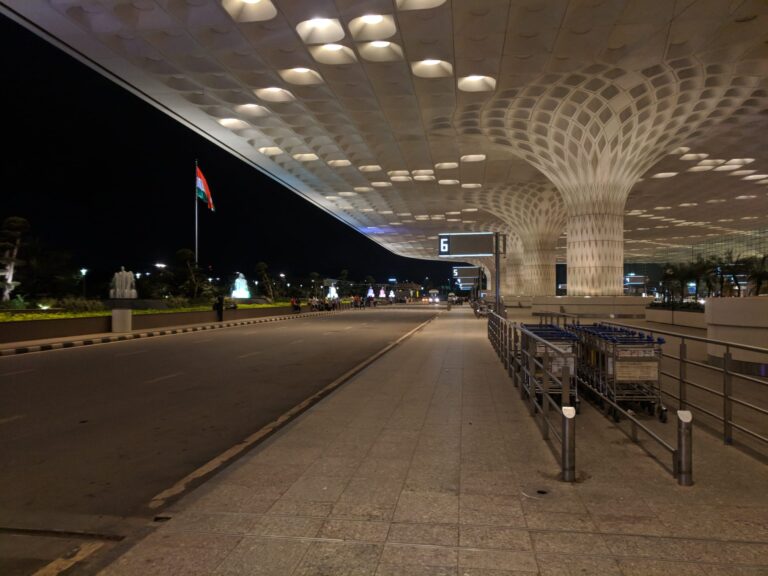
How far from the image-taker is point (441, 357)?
48.4ft

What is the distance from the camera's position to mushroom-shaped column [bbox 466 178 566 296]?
42156mm

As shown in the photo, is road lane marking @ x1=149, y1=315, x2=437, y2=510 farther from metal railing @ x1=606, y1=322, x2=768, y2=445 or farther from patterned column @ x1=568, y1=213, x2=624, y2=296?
patterned column @ x1=568, y1=213, x2=624, y2=296

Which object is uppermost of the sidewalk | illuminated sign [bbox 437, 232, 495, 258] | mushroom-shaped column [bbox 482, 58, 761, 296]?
mushroom-shaped column [bbox 482, 58, 761, 296]

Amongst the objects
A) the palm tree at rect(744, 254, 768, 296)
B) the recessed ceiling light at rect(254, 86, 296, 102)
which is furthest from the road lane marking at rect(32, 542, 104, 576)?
the palm tree at rect(744, 254, 768, 296)

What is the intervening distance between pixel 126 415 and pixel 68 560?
16.1 ft

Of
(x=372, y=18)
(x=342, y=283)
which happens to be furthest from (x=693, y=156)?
(x=342, y=283)

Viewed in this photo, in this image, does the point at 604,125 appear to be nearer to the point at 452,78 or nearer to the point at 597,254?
the point at 597,254

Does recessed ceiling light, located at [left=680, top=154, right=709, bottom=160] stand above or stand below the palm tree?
above

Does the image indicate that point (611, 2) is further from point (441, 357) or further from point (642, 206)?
point (642, 206)

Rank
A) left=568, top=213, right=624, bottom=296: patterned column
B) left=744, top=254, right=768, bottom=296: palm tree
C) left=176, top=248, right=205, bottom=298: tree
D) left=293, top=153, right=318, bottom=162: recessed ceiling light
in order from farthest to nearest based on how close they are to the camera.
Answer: left=176, top=248, right=205, bottom=298: tree → left=293, top=153, right=318, bottom=162: recessed ceiling light → left=744, top=254, right=768, bottom=296: palm tree → left=568, top=213, right=624, bottom=296: patterned column

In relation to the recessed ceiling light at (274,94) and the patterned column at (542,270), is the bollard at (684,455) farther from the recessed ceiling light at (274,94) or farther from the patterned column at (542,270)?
the patterned column at (542,270)

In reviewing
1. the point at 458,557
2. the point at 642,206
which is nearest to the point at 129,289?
the point at 458,557

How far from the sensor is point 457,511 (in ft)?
13.4

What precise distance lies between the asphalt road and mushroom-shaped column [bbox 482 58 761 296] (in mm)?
12768
